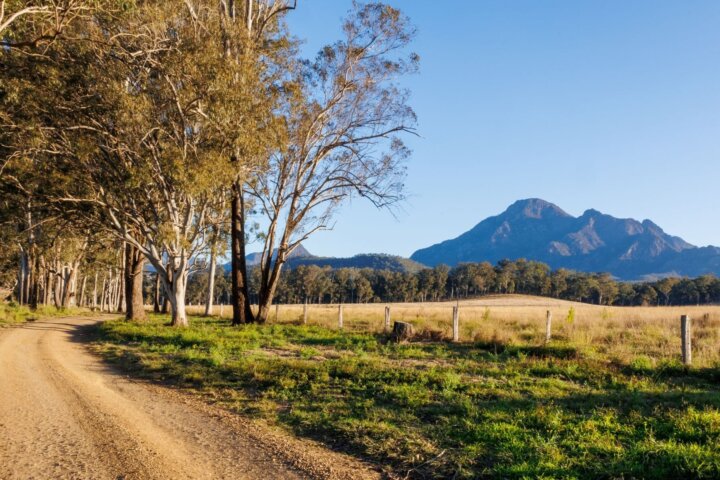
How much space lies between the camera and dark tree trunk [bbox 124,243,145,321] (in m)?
28.2

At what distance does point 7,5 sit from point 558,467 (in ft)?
54.3

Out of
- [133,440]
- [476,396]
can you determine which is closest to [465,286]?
→ [476,396]

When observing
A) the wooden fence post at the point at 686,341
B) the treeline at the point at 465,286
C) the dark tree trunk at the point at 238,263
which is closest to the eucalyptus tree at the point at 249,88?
the dark tree trunk at the point at 238,263

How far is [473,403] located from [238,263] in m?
18.7

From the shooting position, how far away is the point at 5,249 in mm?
46156

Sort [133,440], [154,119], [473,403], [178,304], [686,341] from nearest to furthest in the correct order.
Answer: [133,440] < [473,403] < [686,341] < [154,119] < [178,304]

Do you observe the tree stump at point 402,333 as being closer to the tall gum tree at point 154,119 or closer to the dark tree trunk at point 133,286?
the tall gum tree at point 154,119

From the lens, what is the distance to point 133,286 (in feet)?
94.0

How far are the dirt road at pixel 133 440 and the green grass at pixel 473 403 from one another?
72 cm

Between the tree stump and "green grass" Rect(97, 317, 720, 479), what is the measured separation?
1.97 meters

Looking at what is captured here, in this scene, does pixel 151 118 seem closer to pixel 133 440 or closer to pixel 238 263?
pixel 238 263

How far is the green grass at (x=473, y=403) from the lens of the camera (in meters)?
6.19

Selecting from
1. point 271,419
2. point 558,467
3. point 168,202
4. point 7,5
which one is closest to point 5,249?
point 168,202

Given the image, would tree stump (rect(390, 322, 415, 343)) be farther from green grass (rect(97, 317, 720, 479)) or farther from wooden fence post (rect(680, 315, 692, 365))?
wooden fence post (rect(680, 315, 692, 365))
